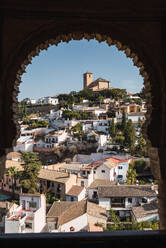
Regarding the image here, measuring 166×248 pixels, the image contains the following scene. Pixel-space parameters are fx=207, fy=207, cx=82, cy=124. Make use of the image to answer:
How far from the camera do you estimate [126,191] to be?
1476cm

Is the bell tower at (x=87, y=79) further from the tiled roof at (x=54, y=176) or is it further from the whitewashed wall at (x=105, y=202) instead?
the whitewashed wall at (x=105, y=202)

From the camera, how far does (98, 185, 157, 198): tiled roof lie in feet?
47.4

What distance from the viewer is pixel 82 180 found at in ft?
58.6

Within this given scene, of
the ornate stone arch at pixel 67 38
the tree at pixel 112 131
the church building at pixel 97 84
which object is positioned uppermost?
the church building at pixel 97 84

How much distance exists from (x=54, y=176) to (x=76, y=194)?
2.73 m

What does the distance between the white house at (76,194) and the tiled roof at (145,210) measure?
408 centimetres

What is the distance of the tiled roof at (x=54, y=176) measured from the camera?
16609 mm

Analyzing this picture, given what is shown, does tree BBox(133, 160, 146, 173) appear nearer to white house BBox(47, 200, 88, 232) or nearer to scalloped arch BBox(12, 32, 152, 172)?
white house BBox(47, 200, 88, 232)

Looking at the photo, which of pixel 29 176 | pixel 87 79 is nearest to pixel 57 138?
pixel 29 176

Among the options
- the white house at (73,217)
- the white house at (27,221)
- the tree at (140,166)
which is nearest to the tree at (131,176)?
the tree at (140,166)

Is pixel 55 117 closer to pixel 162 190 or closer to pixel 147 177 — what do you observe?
pixel 147 177

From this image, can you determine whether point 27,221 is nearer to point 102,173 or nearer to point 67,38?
point 102,173

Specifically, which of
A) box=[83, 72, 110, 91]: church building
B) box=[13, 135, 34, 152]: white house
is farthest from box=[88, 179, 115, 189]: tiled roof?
box=[83, 72, 110, 91]: church building

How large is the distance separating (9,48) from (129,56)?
1177mm
